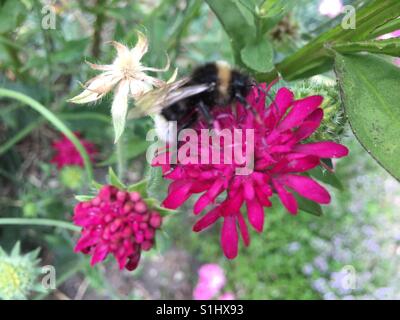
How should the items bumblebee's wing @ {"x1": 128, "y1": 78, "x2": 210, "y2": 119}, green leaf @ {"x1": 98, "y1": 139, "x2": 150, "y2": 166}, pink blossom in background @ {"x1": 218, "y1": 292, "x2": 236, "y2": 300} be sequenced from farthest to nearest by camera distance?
1. pink blossom in background @ {"x1": 218, "y1": 292, "x2": 236, "y2": 300}
2. green leaf @ {"x1": 98, "y1": 139, "x2": 150, "y2": 166}
3. bumblebee's wing @ {"x1": 128, "y1": 78, "x2": 210, "y2": 119}

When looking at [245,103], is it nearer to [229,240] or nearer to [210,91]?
[210,91]

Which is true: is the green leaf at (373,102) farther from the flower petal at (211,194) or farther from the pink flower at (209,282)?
the pink flower at (209,282)

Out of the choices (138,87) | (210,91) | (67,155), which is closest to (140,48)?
(138,87)

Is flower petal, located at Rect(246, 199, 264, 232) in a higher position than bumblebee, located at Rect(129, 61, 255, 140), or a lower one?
lower

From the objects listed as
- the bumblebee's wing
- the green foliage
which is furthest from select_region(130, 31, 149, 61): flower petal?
the green foliage

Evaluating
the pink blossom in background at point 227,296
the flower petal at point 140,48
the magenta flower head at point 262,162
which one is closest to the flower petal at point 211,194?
the magenta flower head at point 262,162

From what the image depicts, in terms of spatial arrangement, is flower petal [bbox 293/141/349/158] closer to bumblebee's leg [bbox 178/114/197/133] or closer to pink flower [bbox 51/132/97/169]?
bumblebee's leg [bbox 178/114/197/133]
